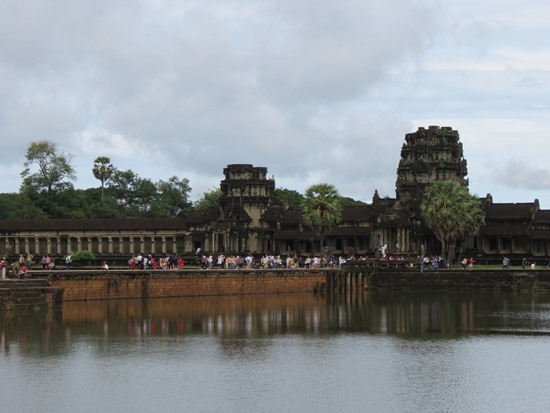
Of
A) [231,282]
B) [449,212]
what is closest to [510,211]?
[449,212]

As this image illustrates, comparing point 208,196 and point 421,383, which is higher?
point 208,196

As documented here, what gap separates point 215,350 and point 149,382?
761cm

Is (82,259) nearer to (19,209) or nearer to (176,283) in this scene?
(19,209)

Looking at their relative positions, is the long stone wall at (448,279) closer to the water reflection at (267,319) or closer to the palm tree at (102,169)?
the water reflection at (267,319)

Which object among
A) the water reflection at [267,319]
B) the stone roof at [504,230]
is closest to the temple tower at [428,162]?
the stone roof at [504,230]

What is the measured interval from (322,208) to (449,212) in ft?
38.5

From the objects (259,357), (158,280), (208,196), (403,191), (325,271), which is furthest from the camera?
(208,196)

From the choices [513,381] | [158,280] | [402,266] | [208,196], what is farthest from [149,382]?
[208,196]

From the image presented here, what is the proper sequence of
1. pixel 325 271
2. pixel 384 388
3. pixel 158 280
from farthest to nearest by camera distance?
pixel 325 271 → pixel 158 280 → pixel 384 388

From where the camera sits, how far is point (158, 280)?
6750 cm

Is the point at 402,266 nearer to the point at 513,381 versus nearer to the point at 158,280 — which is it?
the point at 158,280

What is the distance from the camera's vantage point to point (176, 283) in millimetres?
68500

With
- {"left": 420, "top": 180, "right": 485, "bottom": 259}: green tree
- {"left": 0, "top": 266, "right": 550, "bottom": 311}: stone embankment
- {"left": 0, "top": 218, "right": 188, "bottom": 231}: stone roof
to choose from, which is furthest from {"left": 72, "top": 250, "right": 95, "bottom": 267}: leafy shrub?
{"left": 420, "top": 180, "right": 485, "bottom": 259}: green tree

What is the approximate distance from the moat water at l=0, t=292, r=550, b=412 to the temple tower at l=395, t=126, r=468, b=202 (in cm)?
4602
